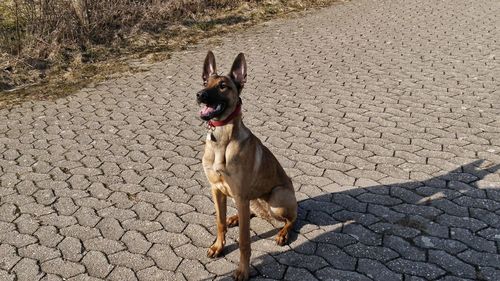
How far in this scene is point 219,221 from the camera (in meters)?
4.52

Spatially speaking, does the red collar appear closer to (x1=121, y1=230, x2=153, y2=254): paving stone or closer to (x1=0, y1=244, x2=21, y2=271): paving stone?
(x1=121, y1=230, x2=153, y2=254): paving stone

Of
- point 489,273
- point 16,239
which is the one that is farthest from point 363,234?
point 16,239

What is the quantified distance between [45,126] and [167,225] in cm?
390

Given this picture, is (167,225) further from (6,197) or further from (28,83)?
(28,83)

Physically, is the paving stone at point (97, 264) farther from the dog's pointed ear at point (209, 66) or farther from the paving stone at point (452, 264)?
the paving stone at point (452, 264)

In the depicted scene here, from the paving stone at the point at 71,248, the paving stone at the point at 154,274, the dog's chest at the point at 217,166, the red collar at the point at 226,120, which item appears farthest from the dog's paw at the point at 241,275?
the paving stone at the point at 71,248

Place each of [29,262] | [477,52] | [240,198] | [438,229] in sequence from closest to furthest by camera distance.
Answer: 1. [240,198]
2. [29,262]
3. [438,229]
4. [477,52]

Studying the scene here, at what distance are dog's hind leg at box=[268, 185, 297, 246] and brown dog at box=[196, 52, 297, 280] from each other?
14 millimetres

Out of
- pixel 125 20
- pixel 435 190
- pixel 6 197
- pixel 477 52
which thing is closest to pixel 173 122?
pixel 6 197

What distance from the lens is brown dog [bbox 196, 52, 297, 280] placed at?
153 inches

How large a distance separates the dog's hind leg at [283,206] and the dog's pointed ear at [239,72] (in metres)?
1.13

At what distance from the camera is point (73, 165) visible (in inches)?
259

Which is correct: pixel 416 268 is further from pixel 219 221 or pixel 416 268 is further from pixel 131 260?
pixel 131 260

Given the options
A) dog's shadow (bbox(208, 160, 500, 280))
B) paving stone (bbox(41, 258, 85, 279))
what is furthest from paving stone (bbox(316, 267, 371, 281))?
paving stone (bbox(41, 258, 85, 279))
